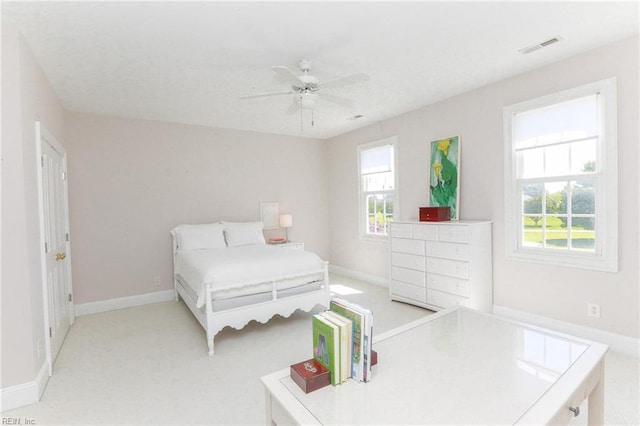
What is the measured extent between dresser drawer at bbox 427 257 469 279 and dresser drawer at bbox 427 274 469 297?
5 centimetres

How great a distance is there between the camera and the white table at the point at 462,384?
3.75 ft

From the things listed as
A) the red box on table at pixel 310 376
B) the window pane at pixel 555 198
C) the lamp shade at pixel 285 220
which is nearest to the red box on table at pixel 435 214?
the window pane at pixel 555 198

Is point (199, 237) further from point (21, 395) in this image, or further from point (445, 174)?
point (445, 174)

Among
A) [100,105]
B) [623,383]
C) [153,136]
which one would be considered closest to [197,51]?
[100,105]

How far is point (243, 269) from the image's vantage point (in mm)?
3133

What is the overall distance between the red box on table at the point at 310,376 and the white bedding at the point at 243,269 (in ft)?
5.89

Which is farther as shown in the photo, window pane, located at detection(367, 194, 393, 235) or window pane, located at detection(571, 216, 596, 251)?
window pane, located at detection(367, 194, 393, 235)

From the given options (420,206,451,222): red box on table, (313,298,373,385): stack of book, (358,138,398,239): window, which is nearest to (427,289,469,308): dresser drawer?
(420,206,451,222): red box on table

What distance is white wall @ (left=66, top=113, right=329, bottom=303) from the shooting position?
4.16 m

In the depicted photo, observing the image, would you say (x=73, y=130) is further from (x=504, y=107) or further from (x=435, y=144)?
(x=504, y=107)

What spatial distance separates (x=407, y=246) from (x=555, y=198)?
5.41ft

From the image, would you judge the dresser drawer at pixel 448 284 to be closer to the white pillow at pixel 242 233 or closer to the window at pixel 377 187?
the window at pixel 377 187

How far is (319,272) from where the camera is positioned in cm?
361

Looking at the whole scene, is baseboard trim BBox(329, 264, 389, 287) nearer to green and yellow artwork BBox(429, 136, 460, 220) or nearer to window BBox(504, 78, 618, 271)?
green and yellow artwork BBox(429, 136, 460, 220)
